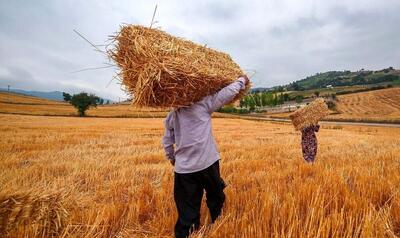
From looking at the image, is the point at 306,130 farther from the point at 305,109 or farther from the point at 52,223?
the point at 52,223

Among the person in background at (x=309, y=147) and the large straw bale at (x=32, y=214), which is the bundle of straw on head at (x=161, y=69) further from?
the person in background at (x=309, y=147)

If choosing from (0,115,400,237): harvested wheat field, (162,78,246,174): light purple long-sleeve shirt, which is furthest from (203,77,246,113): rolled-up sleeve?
(0,115,400,237): harvested wheat field

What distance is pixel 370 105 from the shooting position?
7694cm

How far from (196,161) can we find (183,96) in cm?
73

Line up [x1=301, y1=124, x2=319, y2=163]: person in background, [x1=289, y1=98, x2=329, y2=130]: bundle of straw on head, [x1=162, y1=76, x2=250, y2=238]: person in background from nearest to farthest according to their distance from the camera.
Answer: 1. [x1=162, y1=76, x2=250, y2=238]: person in background
2. [x1=301, y1=124, x2=319, y2=163]: person in background
3. [x1=289, y1=98, x2=329, y2=130]: bundle of straw on head

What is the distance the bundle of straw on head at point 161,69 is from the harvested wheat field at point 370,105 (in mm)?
63070

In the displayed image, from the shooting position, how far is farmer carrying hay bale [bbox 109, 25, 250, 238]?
136 inches

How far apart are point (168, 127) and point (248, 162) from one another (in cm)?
349

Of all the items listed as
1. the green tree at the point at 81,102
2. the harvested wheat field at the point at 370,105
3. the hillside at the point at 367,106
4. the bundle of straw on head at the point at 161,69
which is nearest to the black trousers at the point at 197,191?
the bundle of straw on head at the point at 161,69

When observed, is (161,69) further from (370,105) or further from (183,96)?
(370,105)

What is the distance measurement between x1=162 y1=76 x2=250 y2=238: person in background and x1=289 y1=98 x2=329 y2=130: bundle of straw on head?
5444 millimetres

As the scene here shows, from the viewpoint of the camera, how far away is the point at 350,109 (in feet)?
247

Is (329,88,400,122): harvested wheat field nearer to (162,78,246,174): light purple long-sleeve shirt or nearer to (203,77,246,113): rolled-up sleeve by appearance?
(203,77,246,113): rolled-up sleeve

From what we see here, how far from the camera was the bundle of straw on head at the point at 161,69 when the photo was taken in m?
3.44
